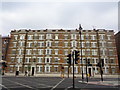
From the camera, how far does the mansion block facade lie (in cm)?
4750

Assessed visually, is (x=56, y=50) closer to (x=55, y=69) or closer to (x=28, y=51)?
(x=55, y=69)

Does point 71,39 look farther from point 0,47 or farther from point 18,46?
point 0,47

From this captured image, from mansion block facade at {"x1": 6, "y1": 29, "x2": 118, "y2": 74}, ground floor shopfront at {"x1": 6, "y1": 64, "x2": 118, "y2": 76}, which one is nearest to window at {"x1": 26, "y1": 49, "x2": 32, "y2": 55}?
mansion block facade at {"x1": 6, "y1": 29, "x2": 118, "y2": 74}

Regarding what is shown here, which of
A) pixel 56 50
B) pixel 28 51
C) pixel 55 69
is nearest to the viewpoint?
pixel 55 69

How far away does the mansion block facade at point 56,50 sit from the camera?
4750 centimetres

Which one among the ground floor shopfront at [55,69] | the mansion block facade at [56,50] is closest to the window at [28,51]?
the mansion block facade at [56,50]

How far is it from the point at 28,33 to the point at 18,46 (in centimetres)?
609

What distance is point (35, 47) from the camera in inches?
1975

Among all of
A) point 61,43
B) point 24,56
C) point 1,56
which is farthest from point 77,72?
point 1,56

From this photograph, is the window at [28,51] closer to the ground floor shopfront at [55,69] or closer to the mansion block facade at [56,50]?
the mansion block facade at [56,50]

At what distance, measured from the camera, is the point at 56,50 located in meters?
49.0

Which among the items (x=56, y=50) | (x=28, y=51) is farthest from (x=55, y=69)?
(x=28, y=51)

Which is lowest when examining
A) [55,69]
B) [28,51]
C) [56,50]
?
[55,69]

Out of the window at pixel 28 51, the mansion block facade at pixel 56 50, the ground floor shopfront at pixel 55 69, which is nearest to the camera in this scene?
the ground floor shopfront at pixel 55 69
